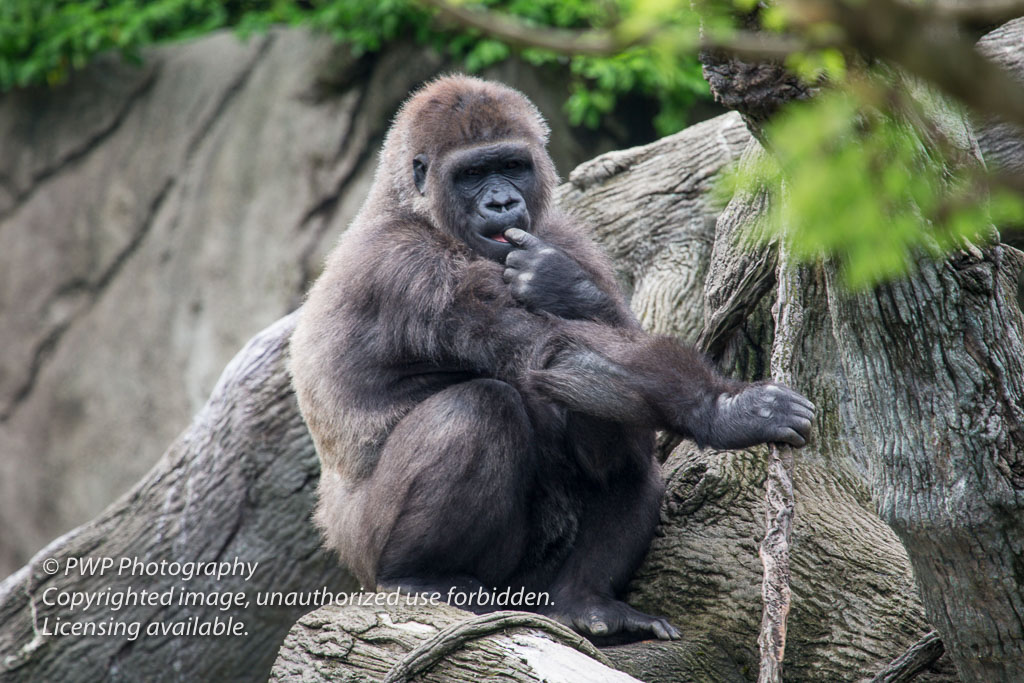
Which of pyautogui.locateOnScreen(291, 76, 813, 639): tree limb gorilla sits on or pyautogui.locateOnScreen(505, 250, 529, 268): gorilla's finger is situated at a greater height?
pyautogui.locateOnScreen(505, 250, 529, 268): gorilla's finger

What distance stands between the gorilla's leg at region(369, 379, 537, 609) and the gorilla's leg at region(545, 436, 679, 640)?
235 mm

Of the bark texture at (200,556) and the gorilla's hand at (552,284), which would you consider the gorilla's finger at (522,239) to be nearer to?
the gorilla's hand at (552,284)

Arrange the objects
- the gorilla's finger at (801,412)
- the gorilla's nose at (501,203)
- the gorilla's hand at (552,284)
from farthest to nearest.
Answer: the gorilla's nose at (501,203), the gorilla's hand at (552,284), the gorilla's finger at (801,412)

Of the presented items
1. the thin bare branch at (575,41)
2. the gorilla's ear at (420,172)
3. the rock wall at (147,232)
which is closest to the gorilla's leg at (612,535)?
the gorilla's ear at (420,172)

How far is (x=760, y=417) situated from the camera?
2.78 m

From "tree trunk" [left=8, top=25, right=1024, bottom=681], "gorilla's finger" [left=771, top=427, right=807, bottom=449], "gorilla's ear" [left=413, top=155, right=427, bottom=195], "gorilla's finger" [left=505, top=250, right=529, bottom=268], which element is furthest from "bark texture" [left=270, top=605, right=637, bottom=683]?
"gorilla's ear" [left=413, top=155, right=427, bottom=195]

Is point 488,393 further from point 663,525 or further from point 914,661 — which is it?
point 914,661

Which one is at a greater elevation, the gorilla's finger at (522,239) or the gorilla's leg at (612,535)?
the gorilla's finger at (522,239)

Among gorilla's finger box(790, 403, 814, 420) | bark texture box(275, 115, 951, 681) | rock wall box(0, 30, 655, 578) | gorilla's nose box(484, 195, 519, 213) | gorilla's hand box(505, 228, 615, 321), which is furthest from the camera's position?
rock wall box(0, 30, 655, 578)

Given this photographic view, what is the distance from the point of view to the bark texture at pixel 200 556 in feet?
14.8

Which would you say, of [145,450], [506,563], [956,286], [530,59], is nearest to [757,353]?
[506,563]

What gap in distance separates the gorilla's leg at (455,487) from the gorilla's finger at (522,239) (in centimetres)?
48

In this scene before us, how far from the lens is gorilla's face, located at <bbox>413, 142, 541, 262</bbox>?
3486 mm

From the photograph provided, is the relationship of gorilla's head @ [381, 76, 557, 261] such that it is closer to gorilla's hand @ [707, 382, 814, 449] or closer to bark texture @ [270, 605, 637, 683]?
gorilla's hand @ [707, 382, 814, 449]
